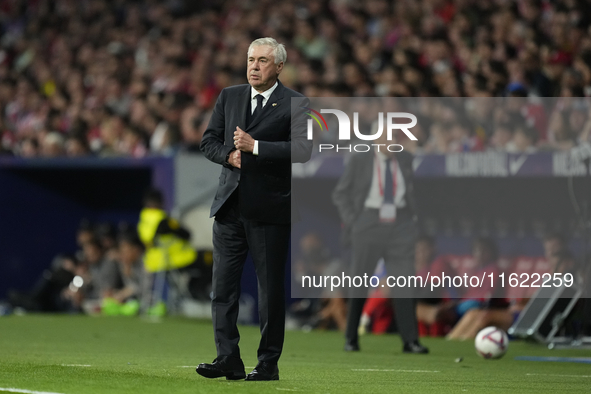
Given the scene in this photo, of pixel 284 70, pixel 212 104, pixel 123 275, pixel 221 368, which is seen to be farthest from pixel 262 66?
pixel 212 104

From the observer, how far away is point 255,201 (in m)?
6.50

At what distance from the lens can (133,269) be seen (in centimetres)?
1623

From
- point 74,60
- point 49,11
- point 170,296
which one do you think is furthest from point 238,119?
point 49,11

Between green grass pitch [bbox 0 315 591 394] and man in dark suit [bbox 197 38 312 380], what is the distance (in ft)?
0.98

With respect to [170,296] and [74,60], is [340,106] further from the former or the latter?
[74,60]

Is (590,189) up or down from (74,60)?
down

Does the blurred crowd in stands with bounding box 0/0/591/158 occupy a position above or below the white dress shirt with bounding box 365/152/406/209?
above

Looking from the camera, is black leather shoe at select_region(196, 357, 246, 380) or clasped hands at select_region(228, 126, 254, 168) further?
black leather shoe at select_region(196, 357, 246, 380)

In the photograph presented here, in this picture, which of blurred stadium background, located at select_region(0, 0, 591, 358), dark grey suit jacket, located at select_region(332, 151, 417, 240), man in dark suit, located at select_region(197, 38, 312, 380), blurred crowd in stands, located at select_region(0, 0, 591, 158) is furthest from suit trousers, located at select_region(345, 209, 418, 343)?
man in dark suit, located at select_region(197, 38, 312, 380)

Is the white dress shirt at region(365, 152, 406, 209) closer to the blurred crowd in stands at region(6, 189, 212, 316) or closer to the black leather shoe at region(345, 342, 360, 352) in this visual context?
the black leather shoe at region(345, 342, 360, 352)

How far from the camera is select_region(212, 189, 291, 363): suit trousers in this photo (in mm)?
6547

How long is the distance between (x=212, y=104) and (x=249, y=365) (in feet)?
A: 29.6

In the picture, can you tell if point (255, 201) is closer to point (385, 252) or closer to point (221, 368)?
point (221, 368)

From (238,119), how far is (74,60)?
15413 mm
